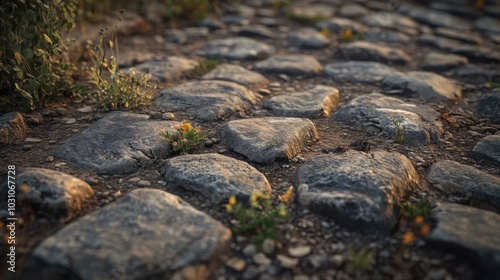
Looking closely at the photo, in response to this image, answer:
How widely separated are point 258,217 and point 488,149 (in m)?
1.70

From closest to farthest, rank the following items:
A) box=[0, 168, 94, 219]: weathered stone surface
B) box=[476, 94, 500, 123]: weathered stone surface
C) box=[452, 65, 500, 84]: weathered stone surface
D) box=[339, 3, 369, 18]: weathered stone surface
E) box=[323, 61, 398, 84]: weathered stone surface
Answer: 1. box=[0, 168, 94, 219]: weathered stone surface
2. box=[476, 94, 500, 123]: weathered stone surface
3. box=[323, 61, 398, 84]: weathered stone surface
4. box=[452, 65, 500, 84]: weathered stone surface
5. box=[339, 3, 369, 18]: weathered stone surface

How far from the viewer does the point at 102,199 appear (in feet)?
7.50

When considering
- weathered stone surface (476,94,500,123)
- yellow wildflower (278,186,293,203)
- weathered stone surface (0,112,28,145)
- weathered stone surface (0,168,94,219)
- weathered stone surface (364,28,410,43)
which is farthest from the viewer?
weathered stone surface (364,28,410,43)

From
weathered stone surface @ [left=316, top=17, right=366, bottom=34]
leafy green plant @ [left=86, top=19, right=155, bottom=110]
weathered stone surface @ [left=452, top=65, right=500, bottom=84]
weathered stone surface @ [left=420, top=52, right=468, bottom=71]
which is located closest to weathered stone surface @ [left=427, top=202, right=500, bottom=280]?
leafy green plant @ [left=86, top=19, right=155, bottom=110]

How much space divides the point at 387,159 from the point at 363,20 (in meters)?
3.92

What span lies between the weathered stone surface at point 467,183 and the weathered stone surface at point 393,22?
11.2 feet

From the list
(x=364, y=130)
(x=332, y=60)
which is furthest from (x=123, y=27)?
(x=364, y=130)

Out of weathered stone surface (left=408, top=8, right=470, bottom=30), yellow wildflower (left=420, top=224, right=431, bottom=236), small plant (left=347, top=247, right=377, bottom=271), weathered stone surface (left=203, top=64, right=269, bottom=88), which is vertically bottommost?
small plant (left=347, top=247, right=377, bottom=271)

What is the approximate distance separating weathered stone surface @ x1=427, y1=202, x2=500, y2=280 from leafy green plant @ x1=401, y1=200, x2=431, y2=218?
4 centimetres

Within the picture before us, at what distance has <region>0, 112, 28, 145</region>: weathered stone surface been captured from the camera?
2749mm

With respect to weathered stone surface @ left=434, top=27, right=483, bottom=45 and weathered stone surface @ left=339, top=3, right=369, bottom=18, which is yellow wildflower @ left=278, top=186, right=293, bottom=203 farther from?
weathered stone surface @ left=339, top=3, right=369, bottom=18

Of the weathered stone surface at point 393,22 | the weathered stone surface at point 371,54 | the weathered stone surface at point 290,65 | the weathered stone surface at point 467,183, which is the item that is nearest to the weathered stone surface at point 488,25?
the weathered stone surface at point 393,22

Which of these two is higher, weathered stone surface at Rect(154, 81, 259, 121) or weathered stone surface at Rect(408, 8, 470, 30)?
weathered stone surface at Rect(408, 8, 470, 30)

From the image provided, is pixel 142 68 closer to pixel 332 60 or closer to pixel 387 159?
pixel 332 60
